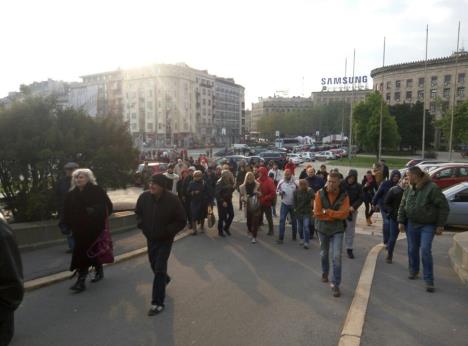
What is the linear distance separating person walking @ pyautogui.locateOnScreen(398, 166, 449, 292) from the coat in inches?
182

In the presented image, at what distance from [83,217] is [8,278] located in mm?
3948

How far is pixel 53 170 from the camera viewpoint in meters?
10.0

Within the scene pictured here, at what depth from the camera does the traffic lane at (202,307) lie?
4.58 metres

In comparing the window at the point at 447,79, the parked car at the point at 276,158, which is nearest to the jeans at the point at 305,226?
the parked car at the point at 276,158

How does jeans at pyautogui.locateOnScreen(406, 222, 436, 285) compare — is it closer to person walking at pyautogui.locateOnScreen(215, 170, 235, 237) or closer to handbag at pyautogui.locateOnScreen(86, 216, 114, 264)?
handbag at pyautogui.locateOnScreen(86, 216, 114, 264)

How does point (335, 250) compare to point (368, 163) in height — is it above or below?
above

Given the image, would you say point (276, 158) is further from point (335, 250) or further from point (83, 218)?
point (83, 218)

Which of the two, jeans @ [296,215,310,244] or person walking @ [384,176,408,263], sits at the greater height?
person walking @ [384,176,408,263]

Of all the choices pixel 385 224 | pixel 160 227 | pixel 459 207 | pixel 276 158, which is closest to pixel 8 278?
pixel 160 227

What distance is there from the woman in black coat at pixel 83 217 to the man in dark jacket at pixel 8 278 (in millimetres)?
3848

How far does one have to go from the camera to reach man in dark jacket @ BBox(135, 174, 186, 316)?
523 cm

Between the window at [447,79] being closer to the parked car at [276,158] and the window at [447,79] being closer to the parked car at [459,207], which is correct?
the parked car at [276,158]

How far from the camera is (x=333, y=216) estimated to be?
604 centimetres

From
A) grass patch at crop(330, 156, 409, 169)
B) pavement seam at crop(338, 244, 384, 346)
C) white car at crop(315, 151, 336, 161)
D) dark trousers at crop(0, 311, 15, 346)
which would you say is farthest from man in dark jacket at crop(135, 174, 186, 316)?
white car at crop(315, 151, 336, 161)
